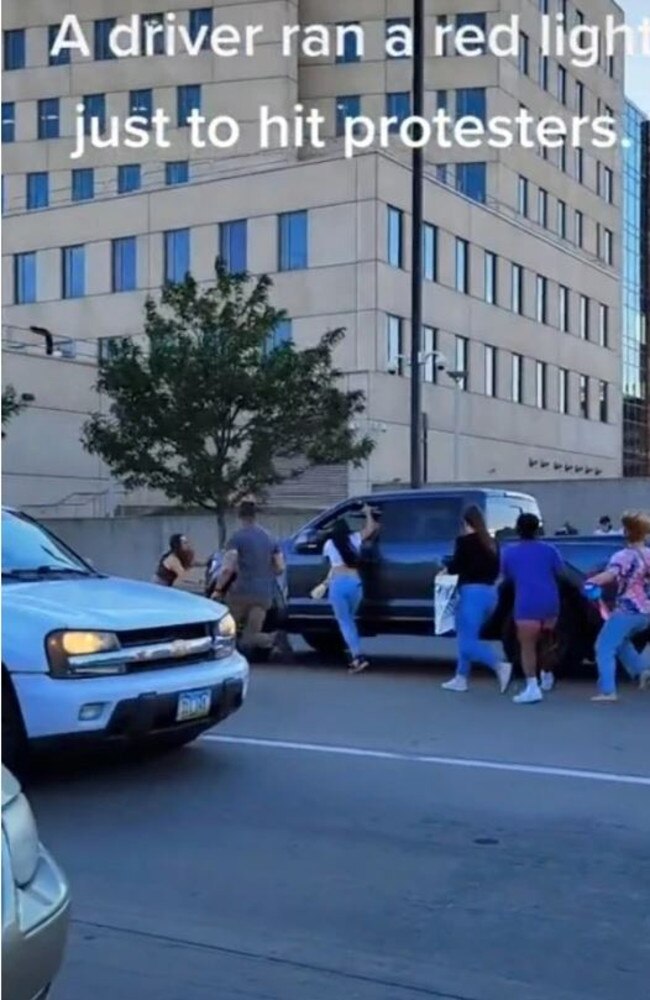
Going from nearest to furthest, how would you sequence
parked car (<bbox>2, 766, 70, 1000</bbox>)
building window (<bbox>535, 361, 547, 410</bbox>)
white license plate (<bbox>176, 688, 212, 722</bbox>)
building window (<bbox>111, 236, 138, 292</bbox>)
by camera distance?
parked car (<bbox>2, 766, 70, 1000</bbox>) < white license plate (<bbox>176, 688, 212, 722</bbox>) < building window (<bbox>111, 236, 138, 292</bbox>) < building window (<bbox>535, 361, 547, 410</bbox>)

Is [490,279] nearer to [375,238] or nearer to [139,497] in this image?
[375,238]

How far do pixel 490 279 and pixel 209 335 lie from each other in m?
25.0

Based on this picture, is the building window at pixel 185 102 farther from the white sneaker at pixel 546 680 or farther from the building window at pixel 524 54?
the white sneaker at pixel 546 680

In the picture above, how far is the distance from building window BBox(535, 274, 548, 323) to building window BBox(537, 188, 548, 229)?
13.4 ft

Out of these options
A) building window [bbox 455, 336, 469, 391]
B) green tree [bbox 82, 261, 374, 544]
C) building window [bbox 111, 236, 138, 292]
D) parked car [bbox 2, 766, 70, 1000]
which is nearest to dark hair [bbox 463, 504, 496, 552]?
parked car [bbox 2, 766, 70, 1000]

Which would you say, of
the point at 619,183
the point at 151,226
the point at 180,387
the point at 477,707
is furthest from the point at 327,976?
the point at 619,183

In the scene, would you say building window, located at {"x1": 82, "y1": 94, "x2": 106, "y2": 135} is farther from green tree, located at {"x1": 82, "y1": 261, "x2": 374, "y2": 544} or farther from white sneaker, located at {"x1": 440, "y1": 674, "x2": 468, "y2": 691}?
white sneaker, located at {"x1": 440, "y1": 674, "x2": 468, "y2": 691}

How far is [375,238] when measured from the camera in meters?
45.0

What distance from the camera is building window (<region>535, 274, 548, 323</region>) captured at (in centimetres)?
5553

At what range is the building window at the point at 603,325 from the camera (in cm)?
6119

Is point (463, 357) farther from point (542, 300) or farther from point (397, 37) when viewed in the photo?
point (397, 37)

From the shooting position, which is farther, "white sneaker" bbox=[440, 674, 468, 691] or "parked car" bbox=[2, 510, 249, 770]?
"white sneaker" bbox=[440, 674, 468, 691]

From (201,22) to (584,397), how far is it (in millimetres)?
22653

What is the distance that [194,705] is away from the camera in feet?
27.4
